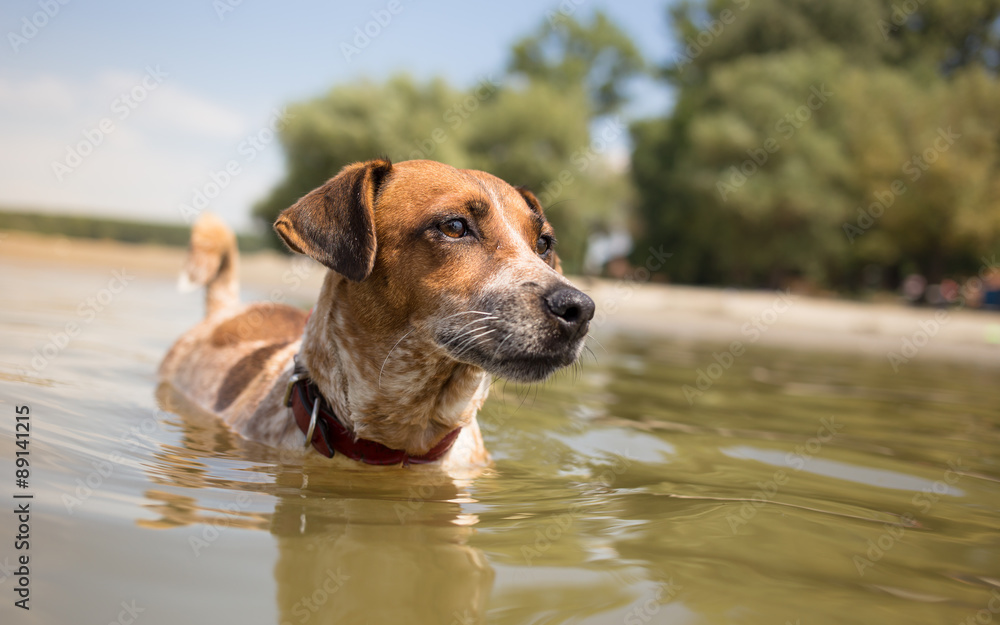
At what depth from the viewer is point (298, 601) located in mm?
2191

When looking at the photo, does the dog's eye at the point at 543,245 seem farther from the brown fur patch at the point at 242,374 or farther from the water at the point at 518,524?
the brown fur patch at the point at 242,374

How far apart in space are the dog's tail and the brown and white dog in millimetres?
2844

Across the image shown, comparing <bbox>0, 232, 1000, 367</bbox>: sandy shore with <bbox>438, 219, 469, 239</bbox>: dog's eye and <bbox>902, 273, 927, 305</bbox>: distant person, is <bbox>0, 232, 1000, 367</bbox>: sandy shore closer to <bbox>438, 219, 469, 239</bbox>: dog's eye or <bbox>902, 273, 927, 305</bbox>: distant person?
<bbox>438, 219, 469, 239</bbox>: dog's eye

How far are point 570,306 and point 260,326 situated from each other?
3677mm

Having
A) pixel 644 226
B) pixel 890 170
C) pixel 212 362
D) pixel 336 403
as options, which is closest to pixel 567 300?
pixel 336 403

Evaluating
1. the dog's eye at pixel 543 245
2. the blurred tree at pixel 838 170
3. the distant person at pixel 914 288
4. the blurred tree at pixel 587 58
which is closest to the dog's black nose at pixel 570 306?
the dog's eye at pixel 543 245

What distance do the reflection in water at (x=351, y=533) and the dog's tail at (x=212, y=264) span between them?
2.87m

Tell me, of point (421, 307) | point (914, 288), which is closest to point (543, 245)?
point (421, 307)

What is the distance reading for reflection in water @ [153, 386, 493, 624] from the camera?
87.1 inches

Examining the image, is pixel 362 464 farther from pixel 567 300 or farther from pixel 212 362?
pixel 212 362

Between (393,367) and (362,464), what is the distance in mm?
594

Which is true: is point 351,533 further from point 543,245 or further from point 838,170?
point 838,170

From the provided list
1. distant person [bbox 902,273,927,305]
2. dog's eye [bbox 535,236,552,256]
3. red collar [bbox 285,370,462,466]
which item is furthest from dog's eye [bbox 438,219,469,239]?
distant person [bbox 902,273,927,305]

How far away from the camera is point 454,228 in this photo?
12.3 feet
